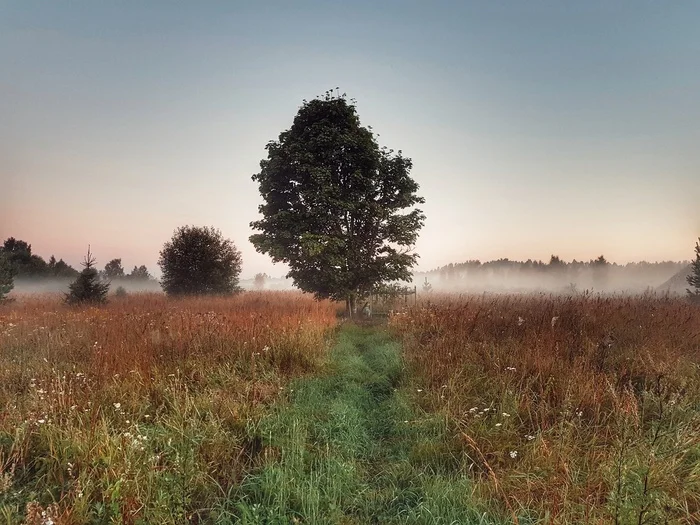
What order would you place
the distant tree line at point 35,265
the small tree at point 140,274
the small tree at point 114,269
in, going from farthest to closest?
the small tree at point 140,274, the small tree at point 114,269, the distant tree line at point 35,265

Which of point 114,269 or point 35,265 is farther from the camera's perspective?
point 114,269

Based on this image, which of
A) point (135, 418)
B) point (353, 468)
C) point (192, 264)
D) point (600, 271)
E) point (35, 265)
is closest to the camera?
point (353, 468)

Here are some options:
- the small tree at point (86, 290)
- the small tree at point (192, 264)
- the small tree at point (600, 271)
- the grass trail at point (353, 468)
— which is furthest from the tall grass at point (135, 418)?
the small tree at point (600, 271)

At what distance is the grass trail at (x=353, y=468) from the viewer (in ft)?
8.28

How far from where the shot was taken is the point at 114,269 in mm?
61844

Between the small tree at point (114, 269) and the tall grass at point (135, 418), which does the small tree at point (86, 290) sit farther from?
the small tree at point (114, 269)

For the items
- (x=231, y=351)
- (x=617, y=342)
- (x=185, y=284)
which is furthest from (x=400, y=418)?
(x=185, y=284)

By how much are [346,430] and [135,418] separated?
2484mm

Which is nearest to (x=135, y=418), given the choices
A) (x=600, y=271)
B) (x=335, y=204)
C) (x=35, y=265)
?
(x=335, y=204)

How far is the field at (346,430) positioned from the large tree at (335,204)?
6.82m

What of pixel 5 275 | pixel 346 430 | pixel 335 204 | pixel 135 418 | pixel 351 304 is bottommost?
pixel 346 430

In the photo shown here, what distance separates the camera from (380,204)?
14.1 metres

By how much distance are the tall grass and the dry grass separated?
92.3 inches

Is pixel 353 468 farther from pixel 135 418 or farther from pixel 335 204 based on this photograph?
pixel 335 204
